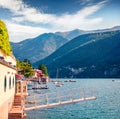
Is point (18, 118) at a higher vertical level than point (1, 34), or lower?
lower

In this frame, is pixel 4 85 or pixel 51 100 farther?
pixel 51 100

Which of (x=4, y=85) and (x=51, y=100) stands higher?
(x=4, y=85)

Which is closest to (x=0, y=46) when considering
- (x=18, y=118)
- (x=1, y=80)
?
(x=1, y=80)

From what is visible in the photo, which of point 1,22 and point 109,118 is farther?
point 109,118

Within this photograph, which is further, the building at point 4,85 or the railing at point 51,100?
the railing at point 51,100

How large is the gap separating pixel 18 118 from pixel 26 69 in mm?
141278

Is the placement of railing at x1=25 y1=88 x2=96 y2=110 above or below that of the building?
below

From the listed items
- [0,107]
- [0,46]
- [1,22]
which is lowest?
[0,107]

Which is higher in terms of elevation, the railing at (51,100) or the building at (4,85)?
the building at (4,85)

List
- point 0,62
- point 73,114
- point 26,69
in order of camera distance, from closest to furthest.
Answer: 1. point 0,62
2. point 73,114
3. point 26,69

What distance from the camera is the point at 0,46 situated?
99.2 feet

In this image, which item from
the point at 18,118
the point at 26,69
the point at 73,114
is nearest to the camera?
the point at 18,118

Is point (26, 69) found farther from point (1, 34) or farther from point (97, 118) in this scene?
point (1, 34)

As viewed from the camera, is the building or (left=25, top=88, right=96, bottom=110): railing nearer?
the building
